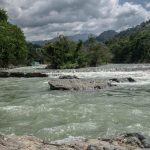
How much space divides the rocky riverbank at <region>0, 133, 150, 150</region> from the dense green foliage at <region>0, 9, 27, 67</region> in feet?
252

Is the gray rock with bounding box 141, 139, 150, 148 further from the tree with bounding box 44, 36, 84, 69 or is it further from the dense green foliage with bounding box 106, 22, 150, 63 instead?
the dense green foliage with bounding box 106, 22, 150, 63

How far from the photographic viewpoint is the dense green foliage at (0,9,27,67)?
292ft

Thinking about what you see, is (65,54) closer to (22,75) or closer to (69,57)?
(69,57)

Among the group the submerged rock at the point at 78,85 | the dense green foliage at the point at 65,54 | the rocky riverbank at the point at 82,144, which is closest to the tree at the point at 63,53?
the dense green foliage at the point at 65,54

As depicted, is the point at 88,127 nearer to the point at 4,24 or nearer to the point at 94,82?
the point at 94,82

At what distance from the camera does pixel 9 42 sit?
90.2 meters

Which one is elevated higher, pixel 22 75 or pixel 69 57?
pixel 69 57

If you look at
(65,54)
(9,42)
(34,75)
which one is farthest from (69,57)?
(34,75)

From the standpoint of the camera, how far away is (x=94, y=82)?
3794 cm

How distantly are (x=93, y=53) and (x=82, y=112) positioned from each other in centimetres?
9106

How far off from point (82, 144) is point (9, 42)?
80.2 meters

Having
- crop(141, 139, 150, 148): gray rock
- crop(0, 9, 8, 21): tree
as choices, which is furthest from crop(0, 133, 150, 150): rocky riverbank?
crop(0, 9, 8, 21): tree

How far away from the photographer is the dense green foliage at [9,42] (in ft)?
292

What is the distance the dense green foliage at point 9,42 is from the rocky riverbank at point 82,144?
76812mm
